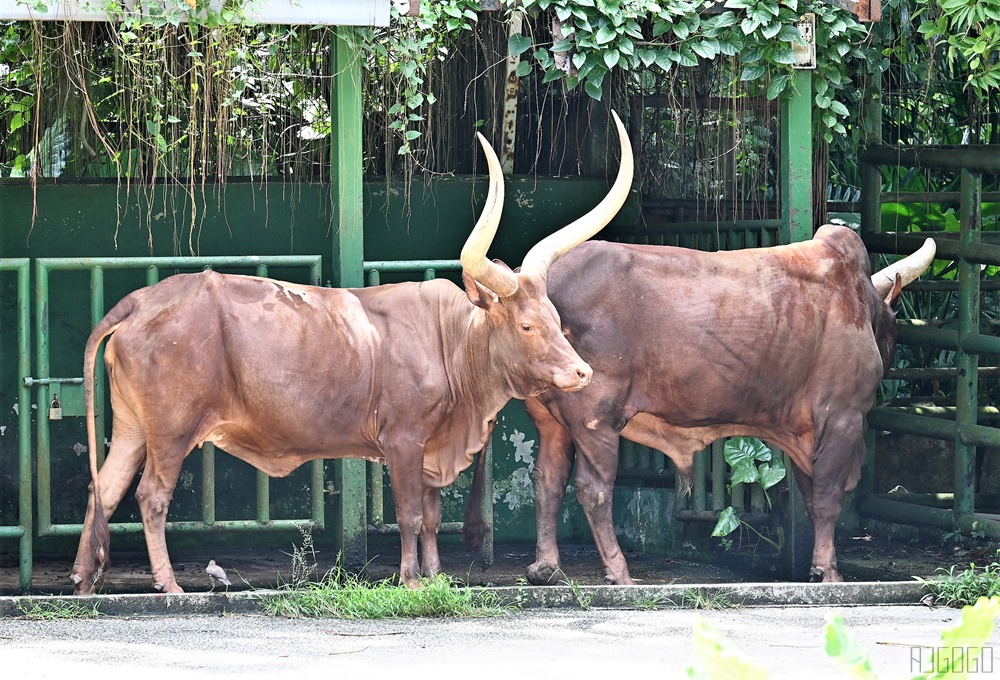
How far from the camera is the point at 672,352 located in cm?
634

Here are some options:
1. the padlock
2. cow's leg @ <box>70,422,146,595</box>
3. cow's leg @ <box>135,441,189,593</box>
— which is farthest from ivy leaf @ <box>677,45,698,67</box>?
the padlock

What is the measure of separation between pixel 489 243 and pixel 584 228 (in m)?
0.53

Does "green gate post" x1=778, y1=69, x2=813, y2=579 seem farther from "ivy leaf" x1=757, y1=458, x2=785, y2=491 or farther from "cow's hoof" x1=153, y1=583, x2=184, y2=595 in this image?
"cow's hoof" x1=153, y1=583, x2=184, y2=595

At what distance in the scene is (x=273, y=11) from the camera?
5969 millimetres

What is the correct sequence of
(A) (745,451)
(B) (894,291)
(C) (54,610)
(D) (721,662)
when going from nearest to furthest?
(D) (721,662)
(C) (54,610)
(B) (894,291)
(A) (745,451)

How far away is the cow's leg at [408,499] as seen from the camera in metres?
5.97

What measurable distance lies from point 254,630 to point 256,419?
3.20 feet

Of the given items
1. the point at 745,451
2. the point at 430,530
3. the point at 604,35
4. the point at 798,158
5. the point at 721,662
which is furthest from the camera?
the point at 745,451

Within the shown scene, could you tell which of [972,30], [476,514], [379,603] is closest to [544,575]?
[476,514]

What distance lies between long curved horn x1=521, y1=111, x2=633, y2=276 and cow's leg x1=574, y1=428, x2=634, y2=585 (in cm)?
81

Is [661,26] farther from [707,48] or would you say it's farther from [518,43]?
[518,43]

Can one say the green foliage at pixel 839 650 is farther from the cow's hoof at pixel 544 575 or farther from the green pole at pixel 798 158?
the green pole at pixel 798 158

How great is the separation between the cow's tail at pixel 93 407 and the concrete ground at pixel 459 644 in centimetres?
42

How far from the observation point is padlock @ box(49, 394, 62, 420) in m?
6.04
